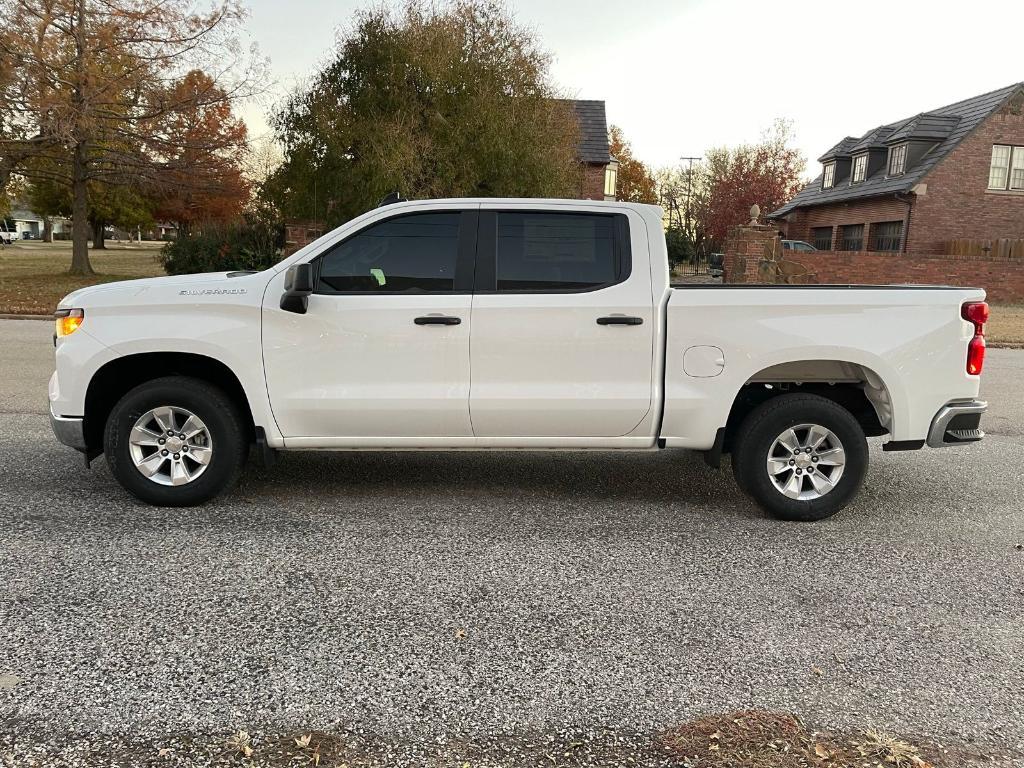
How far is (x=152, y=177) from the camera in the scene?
2583cm

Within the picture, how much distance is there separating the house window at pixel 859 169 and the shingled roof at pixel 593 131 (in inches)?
443

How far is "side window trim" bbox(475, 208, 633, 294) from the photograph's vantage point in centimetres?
518

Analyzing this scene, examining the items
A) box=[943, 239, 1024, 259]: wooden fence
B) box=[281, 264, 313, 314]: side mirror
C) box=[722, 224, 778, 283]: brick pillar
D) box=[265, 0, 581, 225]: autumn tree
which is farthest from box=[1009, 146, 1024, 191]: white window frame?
box=[281, 264, 313, 314]: side mirror

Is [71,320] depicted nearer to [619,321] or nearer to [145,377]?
[145,377]

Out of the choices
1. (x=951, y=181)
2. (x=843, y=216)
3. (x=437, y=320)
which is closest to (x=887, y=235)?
(x=951, y=181)

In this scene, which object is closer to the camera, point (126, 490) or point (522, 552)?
point (522, 552)

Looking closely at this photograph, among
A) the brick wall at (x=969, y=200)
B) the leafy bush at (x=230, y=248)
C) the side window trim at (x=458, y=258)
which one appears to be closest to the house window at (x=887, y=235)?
the brick wall at (x=969, y=200)

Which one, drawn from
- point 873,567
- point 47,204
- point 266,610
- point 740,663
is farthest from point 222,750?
point 47,204

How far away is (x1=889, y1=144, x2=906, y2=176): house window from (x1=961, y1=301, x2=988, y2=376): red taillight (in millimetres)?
32553

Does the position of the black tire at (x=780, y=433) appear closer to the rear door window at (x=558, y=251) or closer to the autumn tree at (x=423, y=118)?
the rear door window at (x=558, y=251)

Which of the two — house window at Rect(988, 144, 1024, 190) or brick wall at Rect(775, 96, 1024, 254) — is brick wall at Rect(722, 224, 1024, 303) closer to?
brick wall at Rect(775, 96, 1024, 254)

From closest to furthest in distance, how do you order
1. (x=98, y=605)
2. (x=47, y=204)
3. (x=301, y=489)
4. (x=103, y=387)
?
1. (x=98, y=605)
2. (x=103, y=387)
3. (x=301, y=489)
4. (x=47, y=204)

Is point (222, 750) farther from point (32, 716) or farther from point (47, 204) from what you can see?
point (47, 204)

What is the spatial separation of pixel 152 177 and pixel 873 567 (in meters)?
26.1
